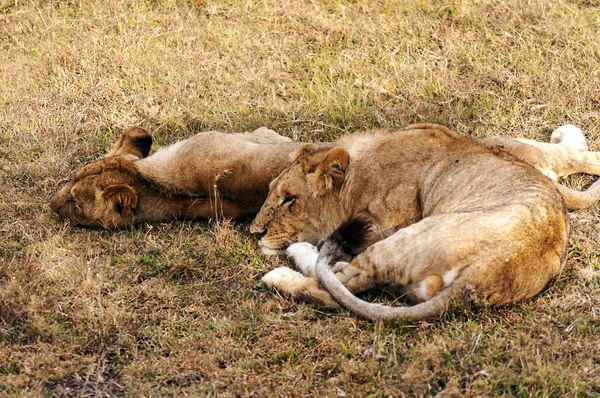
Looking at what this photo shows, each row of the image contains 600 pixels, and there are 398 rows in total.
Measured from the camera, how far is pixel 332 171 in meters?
5.36

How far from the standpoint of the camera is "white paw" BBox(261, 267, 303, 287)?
496 cm

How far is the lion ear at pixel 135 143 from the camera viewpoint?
253 inches

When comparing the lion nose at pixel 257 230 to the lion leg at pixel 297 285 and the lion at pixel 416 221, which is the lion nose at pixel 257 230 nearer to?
the lion at pixel 416 221

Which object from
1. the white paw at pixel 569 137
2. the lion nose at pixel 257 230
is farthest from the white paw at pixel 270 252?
the white paw at pixel 569 137

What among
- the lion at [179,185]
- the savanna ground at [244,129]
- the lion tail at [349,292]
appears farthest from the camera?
the lion at [179,185]

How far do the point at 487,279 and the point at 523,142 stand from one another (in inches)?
83.3

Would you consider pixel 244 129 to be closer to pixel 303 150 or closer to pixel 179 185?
pixel 179 185

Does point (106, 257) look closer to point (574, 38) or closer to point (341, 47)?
point (341, 47)

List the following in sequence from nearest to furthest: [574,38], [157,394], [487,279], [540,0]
Answer: 1. [157,394]
2. [487,279]
3. [574,38]
4. [540,0]

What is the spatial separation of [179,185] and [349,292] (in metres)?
1.69

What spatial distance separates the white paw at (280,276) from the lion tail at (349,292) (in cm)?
26

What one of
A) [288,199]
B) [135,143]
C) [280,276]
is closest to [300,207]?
[288,199]

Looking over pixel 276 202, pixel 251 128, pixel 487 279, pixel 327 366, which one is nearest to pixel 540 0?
pixel 251 128

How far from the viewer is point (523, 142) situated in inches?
243
